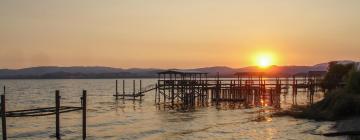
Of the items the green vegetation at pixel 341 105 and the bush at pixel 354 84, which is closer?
the green vegetation at pixel 341 105

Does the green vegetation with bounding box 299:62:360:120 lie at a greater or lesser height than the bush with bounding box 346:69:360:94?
lesser

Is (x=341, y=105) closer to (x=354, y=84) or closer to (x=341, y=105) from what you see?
(x=341, y=105)

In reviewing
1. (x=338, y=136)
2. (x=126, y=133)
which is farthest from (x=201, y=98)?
(x=338, y=136)

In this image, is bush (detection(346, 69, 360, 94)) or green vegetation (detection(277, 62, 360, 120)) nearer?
green vegetation (detection(277, 62, 360, 120))

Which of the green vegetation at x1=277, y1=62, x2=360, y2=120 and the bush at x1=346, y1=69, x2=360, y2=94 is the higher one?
the bush at x1=346, y1=69, x2=360, y2=94

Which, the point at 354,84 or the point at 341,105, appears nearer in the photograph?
the point at 341,105

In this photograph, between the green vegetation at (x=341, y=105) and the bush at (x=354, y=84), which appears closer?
the green vegetation at (x=341, y=105)

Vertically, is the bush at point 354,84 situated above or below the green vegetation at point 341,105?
above

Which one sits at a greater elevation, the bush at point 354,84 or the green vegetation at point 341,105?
the bush at point 354,84

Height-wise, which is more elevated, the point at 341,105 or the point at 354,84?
the point at 354,84

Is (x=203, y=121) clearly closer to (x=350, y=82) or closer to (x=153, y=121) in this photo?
(x=153, y=121)

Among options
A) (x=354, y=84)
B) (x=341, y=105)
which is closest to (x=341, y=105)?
(x=341, y=105)

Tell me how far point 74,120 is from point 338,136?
87.1 ft

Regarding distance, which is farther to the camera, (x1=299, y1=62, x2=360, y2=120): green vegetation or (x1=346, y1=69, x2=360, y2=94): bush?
(x1=346, y1=69, x2=360, y2=94): bush
